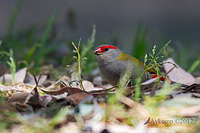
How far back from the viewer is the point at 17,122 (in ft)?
6.37

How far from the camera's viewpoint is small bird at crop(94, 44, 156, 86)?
3.12 metres

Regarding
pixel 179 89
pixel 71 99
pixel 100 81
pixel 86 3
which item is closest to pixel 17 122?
pixel 71 99

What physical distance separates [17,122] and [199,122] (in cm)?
114

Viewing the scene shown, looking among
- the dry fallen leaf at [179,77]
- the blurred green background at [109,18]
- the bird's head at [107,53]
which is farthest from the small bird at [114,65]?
the blurred green background at [109,18]

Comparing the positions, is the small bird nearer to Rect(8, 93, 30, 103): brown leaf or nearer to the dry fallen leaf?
the dry fallen leaf

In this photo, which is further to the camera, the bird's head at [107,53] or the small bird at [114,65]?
the bird's head at [107,53]

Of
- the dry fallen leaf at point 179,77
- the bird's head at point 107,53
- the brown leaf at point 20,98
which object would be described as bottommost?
the brown leaf at point 20,98

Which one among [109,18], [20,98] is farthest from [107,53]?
[109,18]

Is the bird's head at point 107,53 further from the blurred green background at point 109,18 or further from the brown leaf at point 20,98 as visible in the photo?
the blurred green background at point 109,18

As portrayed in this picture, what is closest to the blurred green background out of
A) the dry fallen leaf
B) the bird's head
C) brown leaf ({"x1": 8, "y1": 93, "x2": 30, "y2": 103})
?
the bird's head

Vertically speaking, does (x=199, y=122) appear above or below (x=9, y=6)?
below

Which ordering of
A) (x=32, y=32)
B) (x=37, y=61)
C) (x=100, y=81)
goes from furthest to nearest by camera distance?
(x=32, y=32) < (x=37, y=61) < (x=100, y=81)

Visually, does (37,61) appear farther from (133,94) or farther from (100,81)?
(133,94)

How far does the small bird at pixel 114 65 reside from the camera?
3.12 m
